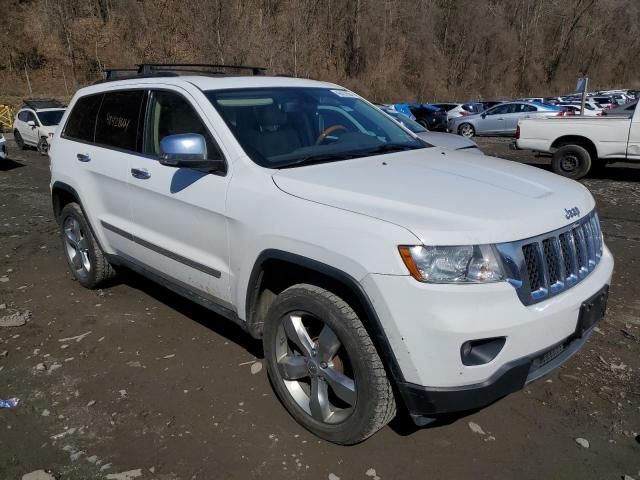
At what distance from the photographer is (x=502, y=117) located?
21906mm

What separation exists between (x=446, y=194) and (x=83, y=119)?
3440 millimetres

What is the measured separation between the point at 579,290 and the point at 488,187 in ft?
2.14

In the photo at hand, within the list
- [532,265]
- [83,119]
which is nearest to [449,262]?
[532,265]

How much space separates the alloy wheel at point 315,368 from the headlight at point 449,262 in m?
0.60

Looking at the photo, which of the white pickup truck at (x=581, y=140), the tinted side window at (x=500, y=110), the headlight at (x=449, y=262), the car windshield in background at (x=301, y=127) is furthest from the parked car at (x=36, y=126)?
the tinted side window at (x=500, y=110)

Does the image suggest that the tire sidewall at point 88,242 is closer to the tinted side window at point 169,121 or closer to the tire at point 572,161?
the tinted side window at point 169,121

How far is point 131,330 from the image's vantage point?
162 inches

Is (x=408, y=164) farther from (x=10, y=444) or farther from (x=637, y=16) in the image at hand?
(x=637, y=16)

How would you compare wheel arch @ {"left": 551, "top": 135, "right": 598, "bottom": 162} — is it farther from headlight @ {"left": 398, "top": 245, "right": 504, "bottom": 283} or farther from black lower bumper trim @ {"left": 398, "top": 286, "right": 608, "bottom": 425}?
headlight @ {"left": 398, "top": 245, "right": 504, "bottom": 283}

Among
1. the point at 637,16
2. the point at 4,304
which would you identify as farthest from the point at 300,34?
the point at 637,16

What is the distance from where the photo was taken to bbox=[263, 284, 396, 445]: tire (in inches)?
95.1

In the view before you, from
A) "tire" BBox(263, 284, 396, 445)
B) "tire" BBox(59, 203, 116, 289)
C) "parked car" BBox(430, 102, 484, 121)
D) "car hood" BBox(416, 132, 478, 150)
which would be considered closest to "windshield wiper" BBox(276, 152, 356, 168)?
"tire" BBox(263, 284, 396, 445)

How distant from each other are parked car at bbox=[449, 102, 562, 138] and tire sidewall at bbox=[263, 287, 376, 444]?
20.7 meters

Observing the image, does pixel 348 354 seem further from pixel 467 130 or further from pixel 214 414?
pixel 467 130
